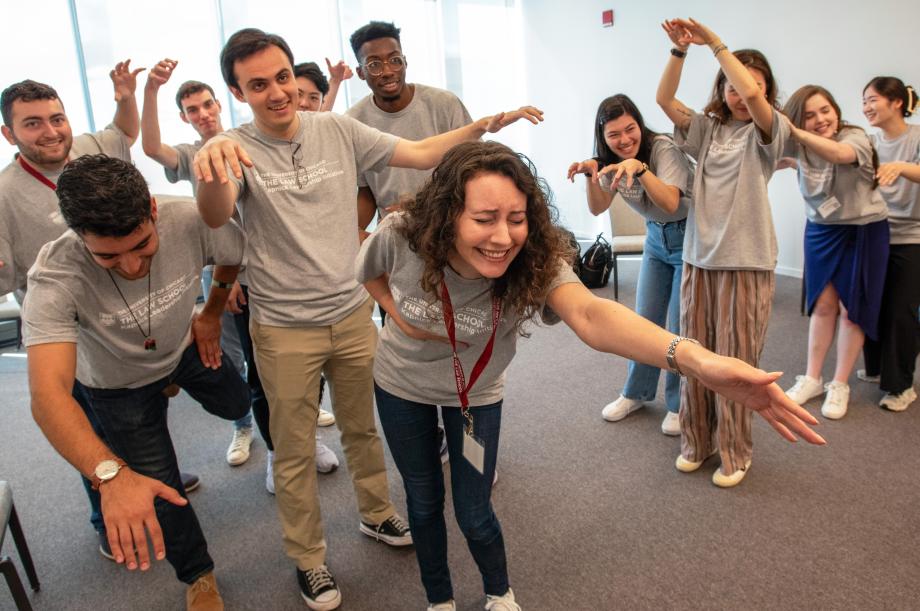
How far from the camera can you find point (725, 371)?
1.03 meters

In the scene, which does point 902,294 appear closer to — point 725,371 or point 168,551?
point 725,371

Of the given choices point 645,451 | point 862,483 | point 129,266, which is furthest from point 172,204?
point 862,483

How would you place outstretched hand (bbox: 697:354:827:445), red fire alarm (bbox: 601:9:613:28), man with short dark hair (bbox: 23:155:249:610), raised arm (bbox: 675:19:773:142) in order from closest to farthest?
1. outstretched hand (bbox: 697:354:827:445)
2. man with short dark hair (bbox: 23:155:249:610)
3. raised arm (bbox: 675:19:773:142)
4. red fire alarm (bbox: 601:9:613:28)

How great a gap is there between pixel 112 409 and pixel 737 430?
2.11m

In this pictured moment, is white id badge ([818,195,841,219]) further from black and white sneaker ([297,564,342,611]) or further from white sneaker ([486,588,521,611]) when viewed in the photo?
black and white sneaker ([297,564,342,611])

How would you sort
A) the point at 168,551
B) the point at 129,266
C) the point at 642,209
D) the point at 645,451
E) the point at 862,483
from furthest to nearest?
the point at 645,451 → the point at 642,209 → the point at 862,483 → the point at 168,551 → the point at 129,266

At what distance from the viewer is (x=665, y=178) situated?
90.7 inches

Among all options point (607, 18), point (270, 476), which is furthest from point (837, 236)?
point (607, 18)

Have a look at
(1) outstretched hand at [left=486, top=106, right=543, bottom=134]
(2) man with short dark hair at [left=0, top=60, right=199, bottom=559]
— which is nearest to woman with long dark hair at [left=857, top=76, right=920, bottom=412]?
(1) outstretched hand at [left=486, top=106, right=543, bottom=134]

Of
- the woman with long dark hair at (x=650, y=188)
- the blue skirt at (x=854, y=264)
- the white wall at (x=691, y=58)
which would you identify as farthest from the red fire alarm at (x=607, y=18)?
the woman with long dark hair at (x=650, y=188)

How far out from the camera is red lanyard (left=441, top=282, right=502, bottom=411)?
56.9 inches

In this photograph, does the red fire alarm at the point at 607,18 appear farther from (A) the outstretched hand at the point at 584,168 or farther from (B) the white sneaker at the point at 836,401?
(A) the outstretched hand at the point at 584,168

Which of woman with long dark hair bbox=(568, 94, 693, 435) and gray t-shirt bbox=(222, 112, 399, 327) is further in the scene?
woman with long dark hair bbox=(568, 94, 693, 435)

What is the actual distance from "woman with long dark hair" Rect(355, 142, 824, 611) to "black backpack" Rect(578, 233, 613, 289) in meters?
3.76
